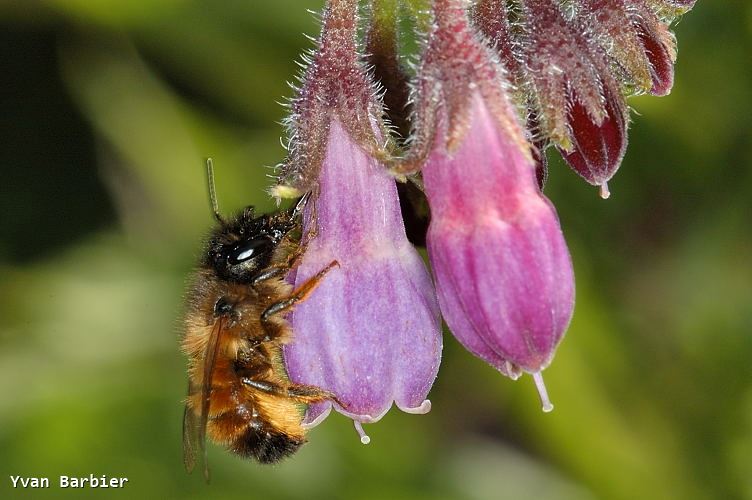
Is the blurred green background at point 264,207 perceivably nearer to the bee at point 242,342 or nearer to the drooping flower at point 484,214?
the bee at point 242,342

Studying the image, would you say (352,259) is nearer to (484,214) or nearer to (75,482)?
(484,214)

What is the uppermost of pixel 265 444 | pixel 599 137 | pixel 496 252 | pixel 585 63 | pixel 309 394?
pixel 585 63

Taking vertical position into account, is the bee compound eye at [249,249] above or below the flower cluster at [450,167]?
below

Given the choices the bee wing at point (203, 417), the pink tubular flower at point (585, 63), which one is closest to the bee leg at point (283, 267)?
the bee wing at point (203, 417)

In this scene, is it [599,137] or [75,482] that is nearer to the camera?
[599,137]

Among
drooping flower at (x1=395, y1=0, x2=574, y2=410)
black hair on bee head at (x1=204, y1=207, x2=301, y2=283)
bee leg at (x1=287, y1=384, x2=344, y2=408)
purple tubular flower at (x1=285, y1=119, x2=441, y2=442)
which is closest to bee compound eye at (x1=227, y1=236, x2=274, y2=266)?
black hair on bee head at (x1=204, y1=207, x2=301, y2=283)

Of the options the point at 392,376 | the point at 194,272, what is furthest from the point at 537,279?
the point at 194,272

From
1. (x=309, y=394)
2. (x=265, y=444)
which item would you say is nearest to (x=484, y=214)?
(x=309, y=394)
